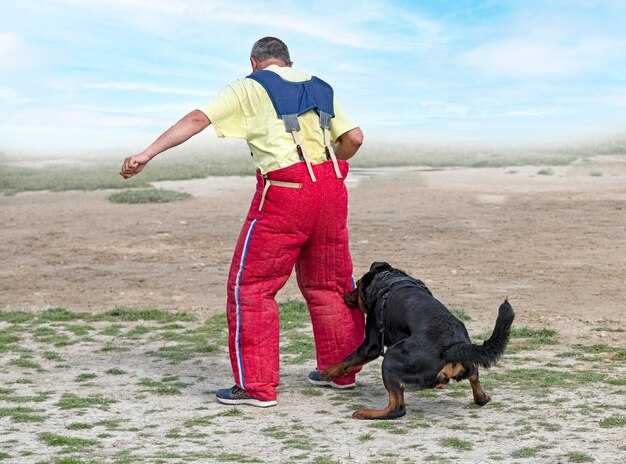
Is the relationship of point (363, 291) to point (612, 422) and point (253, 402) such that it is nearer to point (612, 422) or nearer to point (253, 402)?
point (253, 402)

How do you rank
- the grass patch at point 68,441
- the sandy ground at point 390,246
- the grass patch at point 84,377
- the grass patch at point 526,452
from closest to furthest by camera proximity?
the grass patch at point 526,452, the grass patch at point 68,441, the grass patch at point 84,377, the sandy ground at point 390,246

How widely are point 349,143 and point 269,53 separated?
0.75 meters

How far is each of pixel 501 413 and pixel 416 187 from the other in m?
18.4

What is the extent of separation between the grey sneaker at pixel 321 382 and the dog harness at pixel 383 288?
60cm

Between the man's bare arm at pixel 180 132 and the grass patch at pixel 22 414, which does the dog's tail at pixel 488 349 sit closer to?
the man's bare arm at pixel 180 132

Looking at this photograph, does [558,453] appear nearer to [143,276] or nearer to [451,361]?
[451,361]

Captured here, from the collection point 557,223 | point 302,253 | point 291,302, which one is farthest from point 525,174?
point 302,253

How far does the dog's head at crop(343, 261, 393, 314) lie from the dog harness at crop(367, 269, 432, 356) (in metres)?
0.06

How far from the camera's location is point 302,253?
6609 millimetres

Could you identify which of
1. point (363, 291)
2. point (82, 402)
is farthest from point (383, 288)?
point (82, 402)

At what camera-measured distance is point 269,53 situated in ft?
21.3

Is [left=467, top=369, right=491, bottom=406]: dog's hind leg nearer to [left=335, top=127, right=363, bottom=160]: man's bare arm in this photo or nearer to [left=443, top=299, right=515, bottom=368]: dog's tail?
[left=443, top=299, right=515, bottom=368]: dog's tail

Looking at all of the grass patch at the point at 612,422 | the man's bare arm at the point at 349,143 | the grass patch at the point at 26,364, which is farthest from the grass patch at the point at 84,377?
the grass patch at the point at 612,422

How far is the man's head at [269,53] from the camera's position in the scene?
6.50 m
